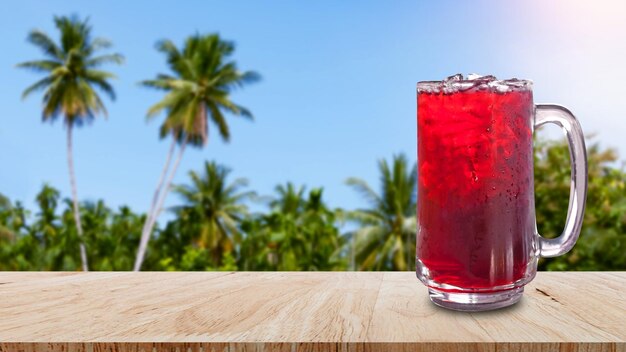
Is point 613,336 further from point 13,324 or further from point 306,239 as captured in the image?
point 306,239

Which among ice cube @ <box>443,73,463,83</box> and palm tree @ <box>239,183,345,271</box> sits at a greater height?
ice cube @ <box>443,73,463,83</box>

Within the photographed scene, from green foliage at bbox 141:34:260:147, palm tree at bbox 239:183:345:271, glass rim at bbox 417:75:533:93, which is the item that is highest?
green foliage at bbox 141:34:260:147

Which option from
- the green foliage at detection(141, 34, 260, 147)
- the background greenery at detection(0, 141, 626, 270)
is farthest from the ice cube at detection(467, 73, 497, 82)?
the green foliage at detection(141, 34, 260, 147)

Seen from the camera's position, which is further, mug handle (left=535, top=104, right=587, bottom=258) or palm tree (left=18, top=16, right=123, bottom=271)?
palm tree (left=18, top=16, right=123, bottom=271)

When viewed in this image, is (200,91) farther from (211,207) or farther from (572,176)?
(572,176)

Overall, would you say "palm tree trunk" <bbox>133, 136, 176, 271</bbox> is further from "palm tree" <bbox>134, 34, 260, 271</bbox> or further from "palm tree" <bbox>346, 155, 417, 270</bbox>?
"palm tree" <bbox>346, 155, 417, 270</bbox>

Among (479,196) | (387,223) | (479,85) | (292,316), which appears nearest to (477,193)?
(479,196)
